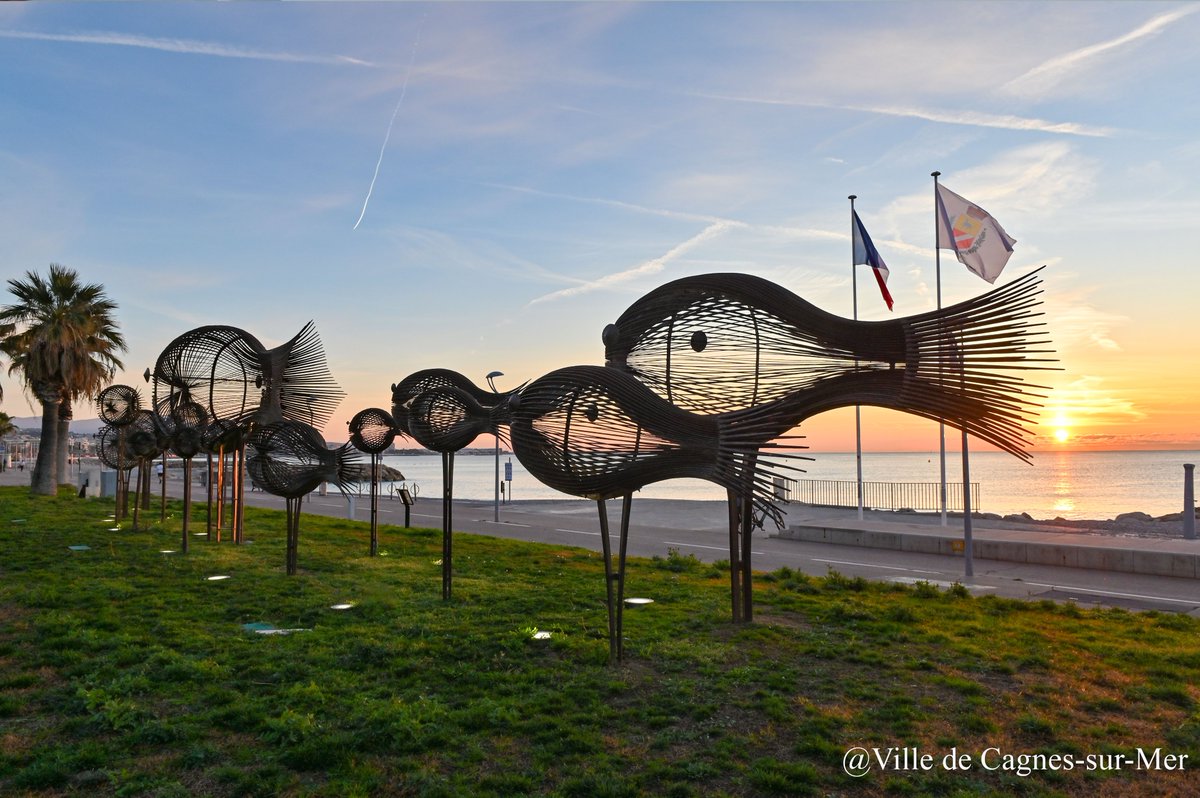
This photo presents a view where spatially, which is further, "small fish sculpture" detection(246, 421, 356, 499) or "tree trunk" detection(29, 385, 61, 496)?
"tree trunk" detection(29, 385, 61, 496)

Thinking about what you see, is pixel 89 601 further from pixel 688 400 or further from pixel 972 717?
pixel 972 717

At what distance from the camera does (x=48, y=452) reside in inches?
1158

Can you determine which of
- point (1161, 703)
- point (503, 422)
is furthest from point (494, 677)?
point (1161, 703)

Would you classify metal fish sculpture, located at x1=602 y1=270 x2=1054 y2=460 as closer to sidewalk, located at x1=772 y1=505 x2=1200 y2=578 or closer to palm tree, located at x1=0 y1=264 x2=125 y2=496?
sidewalk, located at x1=772 y1=505 x2=1200 y2=578

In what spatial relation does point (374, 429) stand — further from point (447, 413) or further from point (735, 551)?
point (735, 551)

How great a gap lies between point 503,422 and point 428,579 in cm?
543

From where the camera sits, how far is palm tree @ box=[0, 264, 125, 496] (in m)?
27.5

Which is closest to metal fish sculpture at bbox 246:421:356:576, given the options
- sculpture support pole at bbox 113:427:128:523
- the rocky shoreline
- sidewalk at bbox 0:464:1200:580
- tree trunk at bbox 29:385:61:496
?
sculpture support pole at bbox 113:427:128:523

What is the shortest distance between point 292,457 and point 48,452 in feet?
71.5

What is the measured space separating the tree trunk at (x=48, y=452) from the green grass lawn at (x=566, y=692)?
2014 centimetres

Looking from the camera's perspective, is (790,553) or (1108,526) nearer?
(790,553)

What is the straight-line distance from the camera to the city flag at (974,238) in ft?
51.9

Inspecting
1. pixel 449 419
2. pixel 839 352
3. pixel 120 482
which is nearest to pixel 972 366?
pixel 839 352

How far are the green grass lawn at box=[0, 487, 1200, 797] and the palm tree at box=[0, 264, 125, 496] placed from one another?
1902 cm
